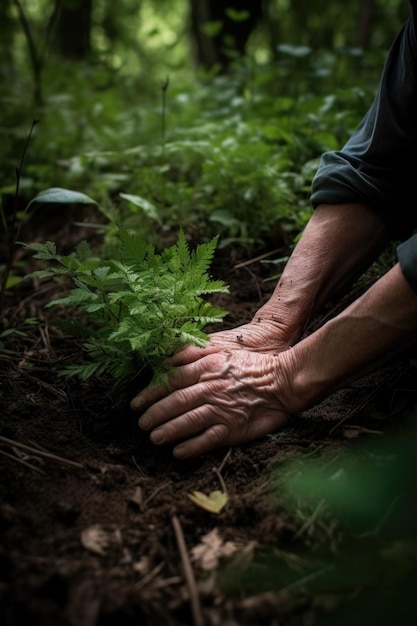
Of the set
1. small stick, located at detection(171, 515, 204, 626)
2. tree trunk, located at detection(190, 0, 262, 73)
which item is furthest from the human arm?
tree trunk, located at detection(190, 0, 262, 73)

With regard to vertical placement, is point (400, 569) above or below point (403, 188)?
below

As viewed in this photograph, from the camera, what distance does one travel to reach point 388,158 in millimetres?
2357

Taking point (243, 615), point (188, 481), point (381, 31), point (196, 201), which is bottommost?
point (188, 481)

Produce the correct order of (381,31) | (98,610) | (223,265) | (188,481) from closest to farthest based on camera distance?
(98,610) → (188,481) → (223,265) → (381,31)

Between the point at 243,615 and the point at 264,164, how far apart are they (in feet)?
8.42

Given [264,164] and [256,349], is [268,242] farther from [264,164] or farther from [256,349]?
[256,349]

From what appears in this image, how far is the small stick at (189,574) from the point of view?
129 centimetres

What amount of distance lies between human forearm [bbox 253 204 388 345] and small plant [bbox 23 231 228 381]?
420 mm

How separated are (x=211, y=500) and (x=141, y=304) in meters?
0.77

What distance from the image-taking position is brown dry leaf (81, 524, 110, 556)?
4.91 ft

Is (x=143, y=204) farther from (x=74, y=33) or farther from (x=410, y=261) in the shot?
(x=74, y=33)

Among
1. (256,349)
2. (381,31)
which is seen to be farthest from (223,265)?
(381,31)

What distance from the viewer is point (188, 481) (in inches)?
73.8

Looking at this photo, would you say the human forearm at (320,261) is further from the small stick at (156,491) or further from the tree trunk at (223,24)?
the tree trunk at (223,24)
